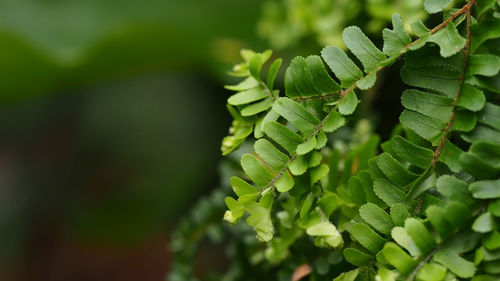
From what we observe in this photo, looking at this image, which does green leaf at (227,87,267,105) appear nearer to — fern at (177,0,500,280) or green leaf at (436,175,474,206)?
fern at (177,0,500,280)

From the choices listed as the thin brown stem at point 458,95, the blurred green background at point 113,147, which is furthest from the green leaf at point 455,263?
the blurred green background at point 113,147

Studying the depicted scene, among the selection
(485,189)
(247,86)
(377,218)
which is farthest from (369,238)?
(247,86)

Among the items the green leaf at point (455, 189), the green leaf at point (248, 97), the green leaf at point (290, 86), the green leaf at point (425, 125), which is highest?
the green leaf at point (248, 97)

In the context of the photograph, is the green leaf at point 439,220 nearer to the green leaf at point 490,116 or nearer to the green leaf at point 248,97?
the green leaf at point 490,116

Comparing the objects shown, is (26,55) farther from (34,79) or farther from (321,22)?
(321,22)

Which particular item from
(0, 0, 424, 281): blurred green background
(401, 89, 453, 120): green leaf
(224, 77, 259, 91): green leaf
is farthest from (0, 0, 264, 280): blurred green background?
(401, 89, 453, 120): green leaf

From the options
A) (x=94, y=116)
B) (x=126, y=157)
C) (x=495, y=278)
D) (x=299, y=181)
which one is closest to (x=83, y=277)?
(x=126, y=157)

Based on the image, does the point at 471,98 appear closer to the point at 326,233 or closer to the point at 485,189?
the point at 485,189
